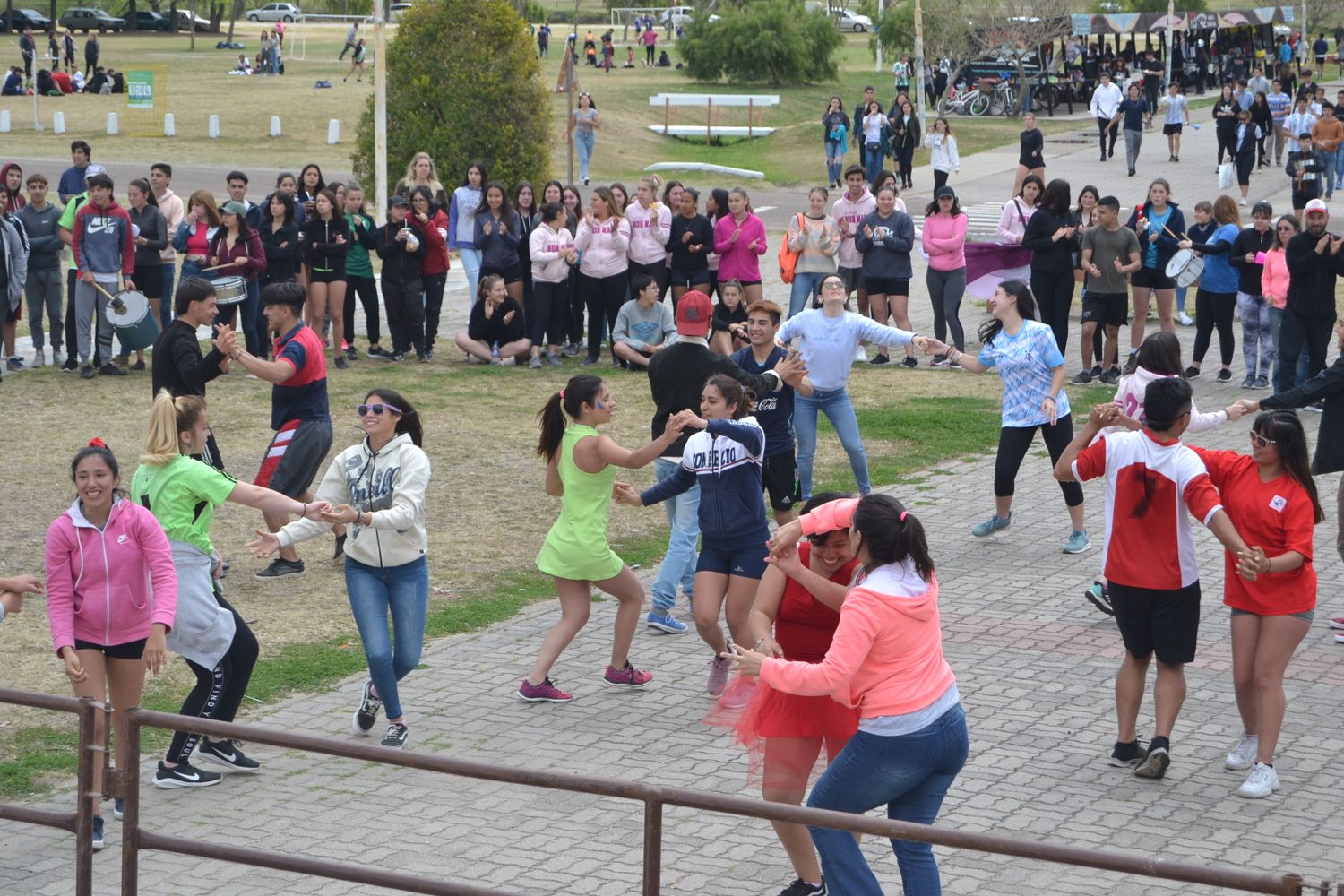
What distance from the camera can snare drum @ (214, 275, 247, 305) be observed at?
1482 centimetres

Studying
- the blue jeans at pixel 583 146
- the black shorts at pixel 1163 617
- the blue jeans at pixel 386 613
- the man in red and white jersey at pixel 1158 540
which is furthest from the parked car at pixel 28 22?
the black shorts at pixel 1163 617

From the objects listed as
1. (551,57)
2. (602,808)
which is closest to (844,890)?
(602,808)

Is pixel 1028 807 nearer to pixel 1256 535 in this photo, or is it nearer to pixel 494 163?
pixel 1256 535

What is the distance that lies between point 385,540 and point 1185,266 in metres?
10.9

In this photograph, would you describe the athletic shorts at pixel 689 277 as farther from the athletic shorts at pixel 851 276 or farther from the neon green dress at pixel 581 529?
the neon green dress at pixel 581 529

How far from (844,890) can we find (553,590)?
5.33 m

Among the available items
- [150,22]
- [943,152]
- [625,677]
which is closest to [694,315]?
[625,677]

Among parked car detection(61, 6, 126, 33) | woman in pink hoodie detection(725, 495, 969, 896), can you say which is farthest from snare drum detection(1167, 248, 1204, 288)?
parked car detection(61, 6, 126, 33)

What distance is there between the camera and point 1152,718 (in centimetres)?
809

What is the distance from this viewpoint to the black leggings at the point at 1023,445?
1094 centimetres

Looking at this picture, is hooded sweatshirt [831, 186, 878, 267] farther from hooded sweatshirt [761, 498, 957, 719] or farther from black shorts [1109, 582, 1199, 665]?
hooded sweatshirt [761, 498, 957, 719]

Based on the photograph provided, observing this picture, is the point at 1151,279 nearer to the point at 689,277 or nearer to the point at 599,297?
the point at 689,277

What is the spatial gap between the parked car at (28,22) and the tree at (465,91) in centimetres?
5085

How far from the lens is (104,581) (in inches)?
257
